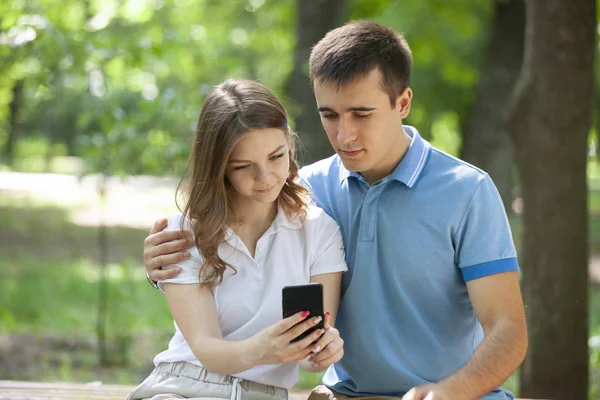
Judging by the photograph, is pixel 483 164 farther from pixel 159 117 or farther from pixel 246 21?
pixel 159 117

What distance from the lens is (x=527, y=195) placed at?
536cm

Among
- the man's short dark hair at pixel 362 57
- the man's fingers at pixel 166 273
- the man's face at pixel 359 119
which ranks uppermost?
the man's short dark hair at pixel 362 57

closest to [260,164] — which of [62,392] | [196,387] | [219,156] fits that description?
[219,156]

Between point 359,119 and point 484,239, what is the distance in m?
0.65

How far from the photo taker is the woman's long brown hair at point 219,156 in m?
3.01

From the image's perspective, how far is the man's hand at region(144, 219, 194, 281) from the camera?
10.1 ft

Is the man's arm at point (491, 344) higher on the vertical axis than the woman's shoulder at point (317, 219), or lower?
lower

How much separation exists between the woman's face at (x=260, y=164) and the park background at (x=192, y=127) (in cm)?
61

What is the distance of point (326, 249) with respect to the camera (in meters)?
3.18

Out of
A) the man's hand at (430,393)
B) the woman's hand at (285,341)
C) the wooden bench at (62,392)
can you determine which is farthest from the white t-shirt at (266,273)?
the wooden bench at (62,392)

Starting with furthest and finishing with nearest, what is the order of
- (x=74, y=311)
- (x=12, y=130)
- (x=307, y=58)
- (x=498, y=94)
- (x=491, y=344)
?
(x=12, y=130), (x=498, y=94), (x=307, y=58), (x=74, y=311), (x=491, y=344)

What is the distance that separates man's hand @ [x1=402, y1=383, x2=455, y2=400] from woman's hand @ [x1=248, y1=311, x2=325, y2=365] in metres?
0.40

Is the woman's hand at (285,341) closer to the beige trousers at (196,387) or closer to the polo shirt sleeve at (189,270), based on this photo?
the beige trousers at (196,387)

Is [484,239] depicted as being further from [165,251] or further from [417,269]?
[165,251]
